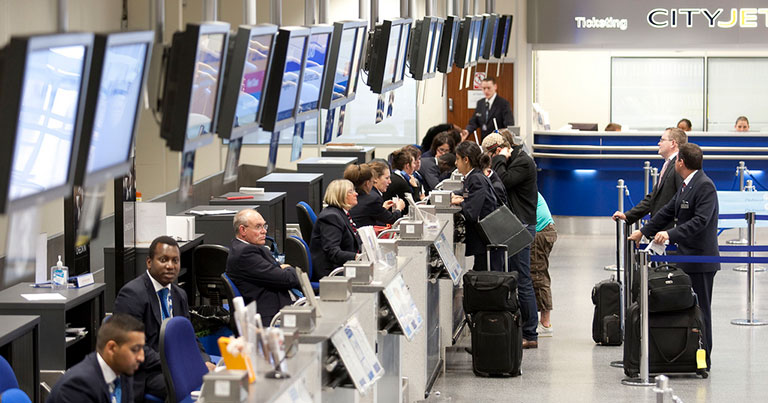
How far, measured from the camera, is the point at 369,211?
8891 millimetres

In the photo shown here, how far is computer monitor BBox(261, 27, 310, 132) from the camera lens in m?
4.37

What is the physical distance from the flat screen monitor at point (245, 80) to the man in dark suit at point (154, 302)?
159 centimetres

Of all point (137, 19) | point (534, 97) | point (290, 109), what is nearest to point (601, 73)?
point (534, 97)

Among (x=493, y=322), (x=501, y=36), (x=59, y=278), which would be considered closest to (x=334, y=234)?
(x=493, y=322)

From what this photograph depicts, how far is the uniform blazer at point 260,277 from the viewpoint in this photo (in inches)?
261

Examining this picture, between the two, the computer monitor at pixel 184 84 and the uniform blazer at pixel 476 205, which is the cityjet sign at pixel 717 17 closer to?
the uniform blazer at pixel 476 205

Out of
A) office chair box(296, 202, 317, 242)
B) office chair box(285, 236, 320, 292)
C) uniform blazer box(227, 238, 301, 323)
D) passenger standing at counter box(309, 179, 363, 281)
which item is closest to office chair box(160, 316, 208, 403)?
uniform blazer box(227, 238, 301, 323)

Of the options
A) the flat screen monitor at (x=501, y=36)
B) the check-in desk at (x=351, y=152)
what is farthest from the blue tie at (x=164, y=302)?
the check-in desk at (x=351, y=152)

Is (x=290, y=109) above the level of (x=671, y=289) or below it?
above

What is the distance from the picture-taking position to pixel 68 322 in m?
6.88

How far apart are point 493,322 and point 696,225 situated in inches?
60.0

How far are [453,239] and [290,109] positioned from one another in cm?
398

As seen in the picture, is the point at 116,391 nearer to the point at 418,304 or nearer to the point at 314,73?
the point at 314,73

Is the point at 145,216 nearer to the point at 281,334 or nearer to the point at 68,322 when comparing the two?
the point at 68,322
